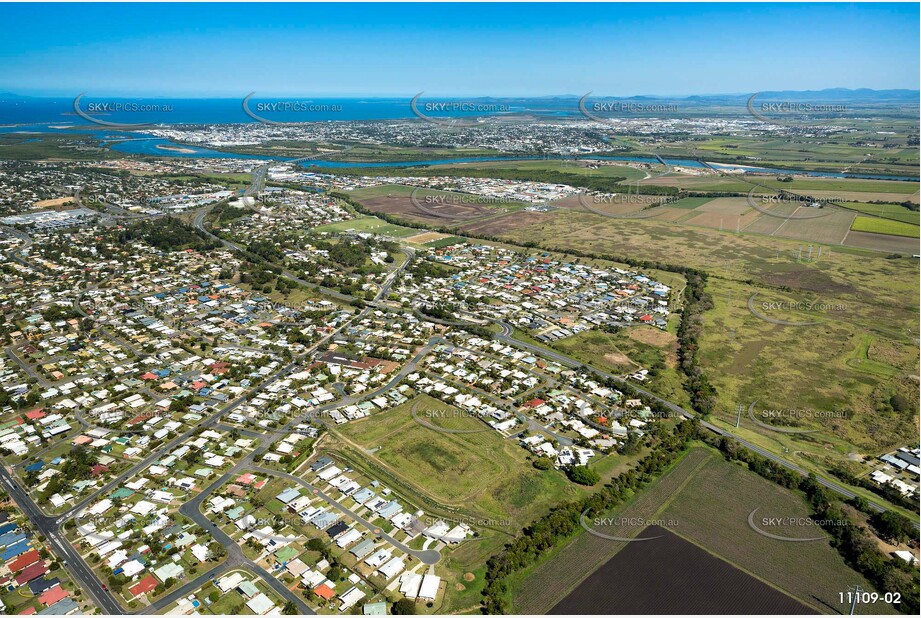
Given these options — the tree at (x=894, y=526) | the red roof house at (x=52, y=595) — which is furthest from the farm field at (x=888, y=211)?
the red roof house at (x=52, y=595)

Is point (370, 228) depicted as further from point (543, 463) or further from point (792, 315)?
point (543, 463)

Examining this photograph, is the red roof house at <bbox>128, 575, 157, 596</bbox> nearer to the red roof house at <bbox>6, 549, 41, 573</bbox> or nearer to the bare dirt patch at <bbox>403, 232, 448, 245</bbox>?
the red roof house at <bbox>6, 549, 41, 573</bbox>

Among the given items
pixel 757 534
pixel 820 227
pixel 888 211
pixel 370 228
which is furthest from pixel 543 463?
pixel 888 211

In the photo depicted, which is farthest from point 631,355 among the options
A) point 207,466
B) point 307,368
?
point 207,466

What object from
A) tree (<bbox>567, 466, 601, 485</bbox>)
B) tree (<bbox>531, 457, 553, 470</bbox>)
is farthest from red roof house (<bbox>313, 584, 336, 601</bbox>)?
tree (<bbox>567, 466, 601, 485</bbox>)

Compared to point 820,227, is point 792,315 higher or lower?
lower
